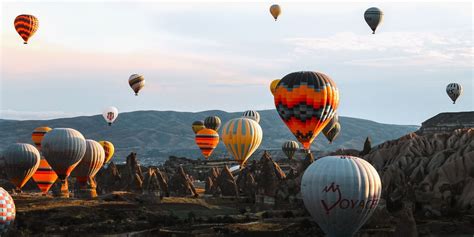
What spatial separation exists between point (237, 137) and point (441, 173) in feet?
149

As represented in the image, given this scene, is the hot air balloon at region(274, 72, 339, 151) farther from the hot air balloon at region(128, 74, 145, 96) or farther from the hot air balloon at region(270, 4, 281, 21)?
the hot air balloon at region(128, 74, 145, 96)

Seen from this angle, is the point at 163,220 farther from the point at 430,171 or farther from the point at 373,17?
the point at 373,17

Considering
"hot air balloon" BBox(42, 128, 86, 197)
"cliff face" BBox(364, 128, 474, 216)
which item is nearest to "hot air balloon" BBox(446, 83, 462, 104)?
"cliff face" BBox(364, 128, 474, 216)

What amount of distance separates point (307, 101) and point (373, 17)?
37932mm

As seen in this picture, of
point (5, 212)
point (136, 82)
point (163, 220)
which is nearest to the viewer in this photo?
point (5, 212)

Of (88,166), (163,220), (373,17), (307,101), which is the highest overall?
(373,17)

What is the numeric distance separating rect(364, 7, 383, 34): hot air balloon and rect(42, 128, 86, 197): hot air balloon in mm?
57327

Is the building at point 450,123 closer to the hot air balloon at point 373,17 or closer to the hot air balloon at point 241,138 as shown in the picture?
the hot air balloon at point 373,17

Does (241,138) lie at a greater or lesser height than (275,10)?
lesser

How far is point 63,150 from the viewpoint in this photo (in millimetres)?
119250

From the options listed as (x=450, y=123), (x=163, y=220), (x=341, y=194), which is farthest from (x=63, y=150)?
(x=450, y=123)

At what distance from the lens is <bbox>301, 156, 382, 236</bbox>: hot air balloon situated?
7494 centimetres

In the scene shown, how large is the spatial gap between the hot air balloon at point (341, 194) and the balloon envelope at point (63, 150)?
53998 mm

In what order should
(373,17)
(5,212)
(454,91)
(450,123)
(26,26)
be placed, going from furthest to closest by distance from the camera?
(450,123), (454,91), (26,26), (373,17), (5,212)
